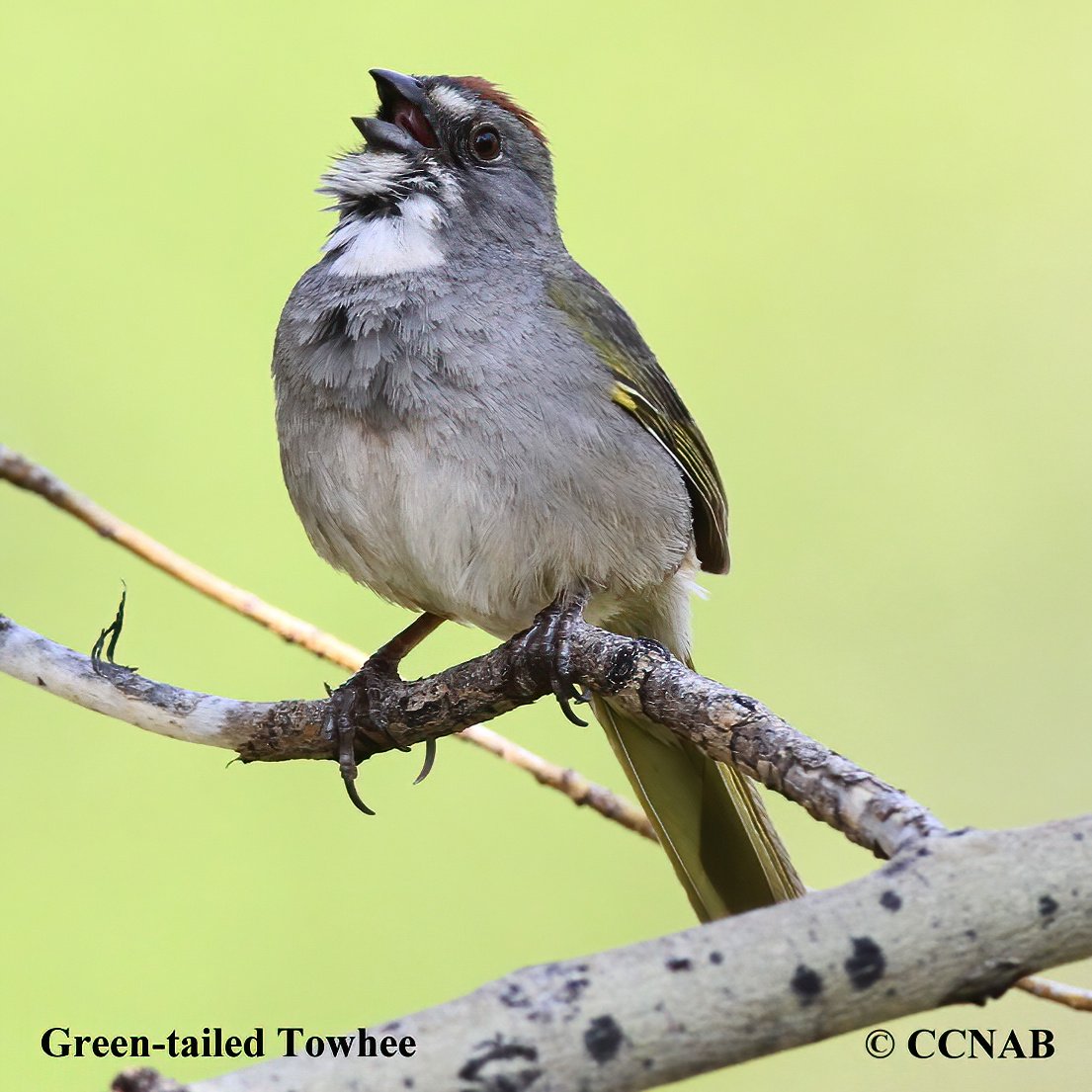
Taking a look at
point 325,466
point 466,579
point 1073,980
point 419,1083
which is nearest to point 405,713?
point 466,579

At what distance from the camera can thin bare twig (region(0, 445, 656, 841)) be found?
360 cm

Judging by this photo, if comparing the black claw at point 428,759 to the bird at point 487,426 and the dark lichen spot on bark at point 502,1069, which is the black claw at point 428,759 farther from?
the dark lichen spot on bark at point 502,1069

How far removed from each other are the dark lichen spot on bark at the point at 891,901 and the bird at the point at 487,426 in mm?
1575

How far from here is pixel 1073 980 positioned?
17.6 ft

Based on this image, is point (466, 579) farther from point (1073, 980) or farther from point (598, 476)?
point (1073, 980)

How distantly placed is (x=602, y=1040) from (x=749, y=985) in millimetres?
195

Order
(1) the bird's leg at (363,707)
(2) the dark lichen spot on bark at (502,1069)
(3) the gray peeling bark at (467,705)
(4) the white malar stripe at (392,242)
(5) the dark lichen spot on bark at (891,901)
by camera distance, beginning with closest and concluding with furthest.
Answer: (2) the dark lichen spot on bark at (502,1069)
(5) the dark lichen spot on bark at (891,901)
(3) the gray peeling bark at (467,705)
(1) the bird's leg at (363,707)
(4) the white malar stripe at (392,242)

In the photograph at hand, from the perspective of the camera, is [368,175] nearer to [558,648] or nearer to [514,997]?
[558,648]

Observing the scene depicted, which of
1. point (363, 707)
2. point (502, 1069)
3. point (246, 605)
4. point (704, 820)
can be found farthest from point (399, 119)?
point (502, 1069)

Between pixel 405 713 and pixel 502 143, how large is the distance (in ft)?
6.04

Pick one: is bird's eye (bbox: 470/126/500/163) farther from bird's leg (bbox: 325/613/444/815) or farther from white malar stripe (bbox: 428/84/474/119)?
bird's leg (bbox: 325/613/444/815)

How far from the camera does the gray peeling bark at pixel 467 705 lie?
2.32 meters

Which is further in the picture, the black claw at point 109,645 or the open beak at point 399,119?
the open beak at point 399,119

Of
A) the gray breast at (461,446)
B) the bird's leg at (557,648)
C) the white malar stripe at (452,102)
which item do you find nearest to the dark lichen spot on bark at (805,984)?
the bird's leg at (557,648)
